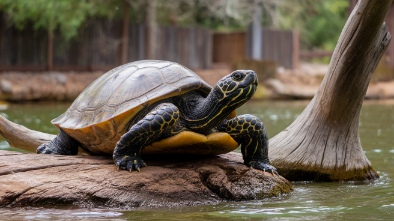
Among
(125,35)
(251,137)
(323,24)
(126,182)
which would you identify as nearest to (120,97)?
(126,182)

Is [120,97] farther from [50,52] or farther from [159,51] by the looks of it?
[159,51]

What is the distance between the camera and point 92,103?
5398 millimetres

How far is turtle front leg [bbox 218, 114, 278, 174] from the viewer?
5090 mm

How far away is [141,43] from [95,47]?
5.73ft

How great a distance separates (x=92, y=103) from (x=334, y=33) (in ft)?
107

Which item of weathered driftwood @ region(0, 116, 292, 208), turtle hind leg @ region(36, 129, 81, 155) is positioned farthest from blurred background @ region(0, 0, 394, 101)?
weathered driftwood @ region(0, 116, 292, 208)

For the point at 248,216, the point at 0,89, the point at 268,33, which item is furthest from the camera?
the point at 268,33

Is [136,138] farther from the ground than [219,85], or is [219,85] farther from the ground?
[219,85]

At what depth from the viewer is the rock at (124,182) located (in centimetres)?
448

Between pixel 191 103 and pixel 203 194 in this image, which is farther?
pixel 191 103

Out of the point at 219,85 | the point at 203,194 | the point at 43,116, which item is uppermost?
the point at 219,85

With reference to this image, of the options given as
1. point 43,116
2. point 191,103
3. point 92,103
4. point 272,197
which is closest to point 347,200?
point 272,197

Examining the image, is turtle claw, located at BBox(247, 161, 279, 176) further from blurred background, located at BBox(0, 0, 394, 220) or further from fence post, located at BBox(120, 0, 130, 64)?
fence post, located at BBox(120, 0, 130, 64)

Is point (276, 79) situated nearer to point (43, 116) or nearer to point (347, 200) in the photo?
point (43, 116)
